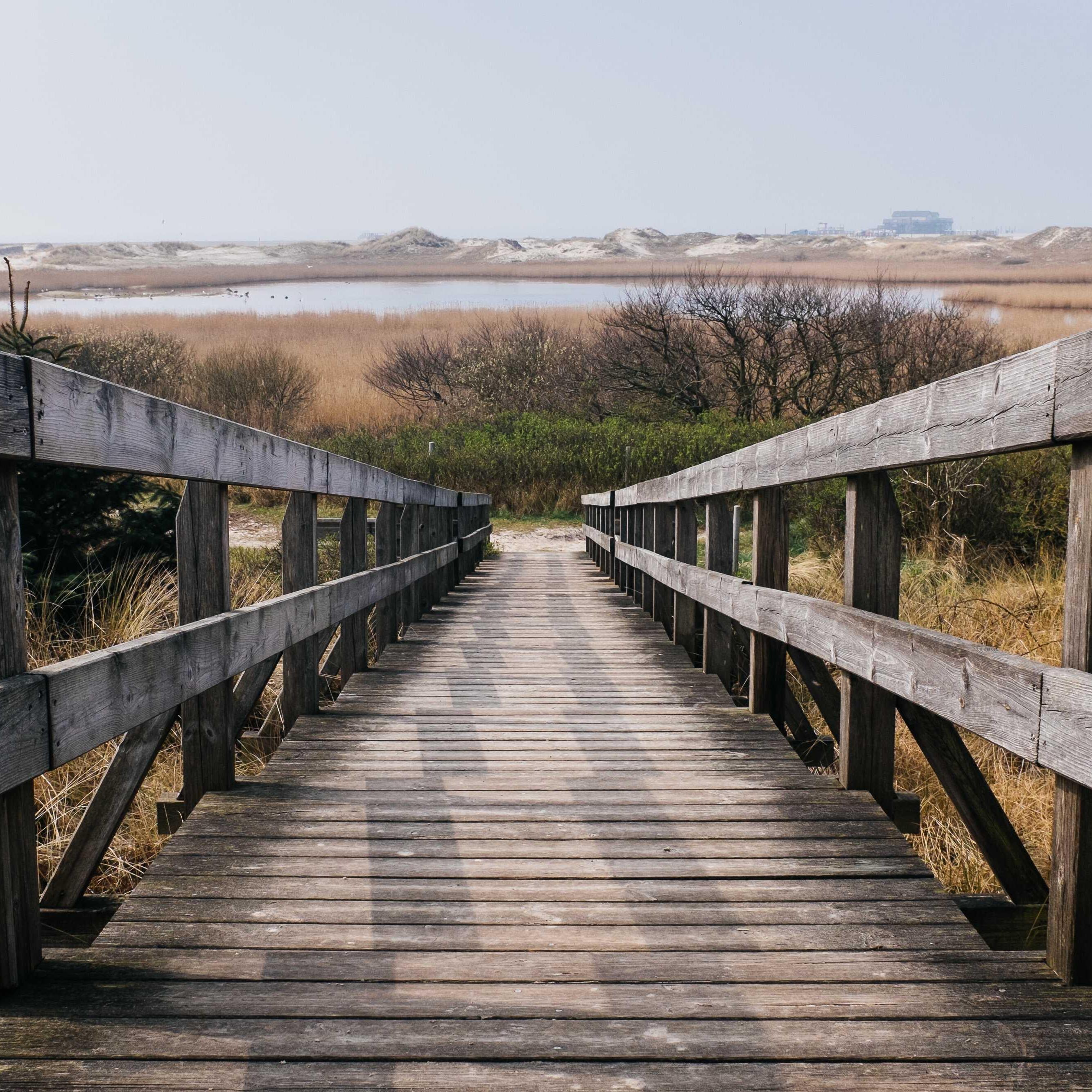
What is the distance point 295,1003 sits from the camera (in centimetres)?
212

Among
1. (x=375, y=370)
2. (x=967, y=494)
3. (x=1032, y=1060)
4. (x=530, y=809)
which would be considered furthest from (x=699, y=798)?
(x=375, y=370)

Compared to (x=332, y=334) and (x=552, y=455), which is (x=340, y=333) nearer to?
(x=332, y=334)

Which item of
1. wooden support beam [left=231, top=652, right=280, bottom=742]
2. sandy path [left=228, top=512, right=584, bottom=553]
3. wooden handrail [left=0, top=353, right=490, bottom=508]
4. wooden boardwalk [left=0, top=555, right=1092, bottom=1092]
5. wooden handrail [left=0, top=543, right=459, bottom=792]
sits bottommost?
sandy path [left=228, top=512, right=584, bottom=553]

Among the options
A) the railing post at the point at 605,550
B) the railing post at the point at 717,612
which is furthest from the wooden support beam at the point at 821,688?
the railing post at the point at 605,550

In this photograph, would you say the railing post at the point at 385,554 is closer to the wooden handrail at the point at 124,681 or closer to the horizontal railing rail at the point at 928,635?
the horizontal railing rail at the point at 928,635

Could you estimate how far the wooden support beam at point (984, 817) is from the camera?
288 cm

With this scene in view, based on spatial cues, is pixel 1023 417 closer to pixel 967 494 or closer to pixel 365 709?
pixel 365 709

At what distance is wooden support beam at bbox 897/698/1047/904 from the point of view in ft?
9.46

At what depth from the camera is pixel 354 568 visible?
5598 mm

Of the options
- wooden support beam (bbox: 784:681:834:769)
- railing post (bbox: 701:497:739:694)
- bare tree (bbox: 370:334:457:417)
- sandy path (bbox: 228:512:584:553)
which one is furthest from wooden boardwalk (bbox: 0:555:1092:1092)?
bare tree (bbox: 370:334:457:417)

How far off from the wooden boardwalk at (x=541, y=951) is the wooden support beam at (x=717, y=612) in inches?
54.1

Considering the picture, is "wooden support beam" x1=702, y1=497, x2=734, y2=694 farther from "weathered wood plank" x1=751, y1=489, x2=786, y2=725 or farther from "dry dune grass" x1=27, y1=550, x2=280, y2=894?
"dry dune grass" x1=27, y1=550, x2=280, y2=894

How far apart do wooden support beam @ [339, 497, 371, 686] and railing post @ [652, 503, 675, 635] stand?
2844 millimetres

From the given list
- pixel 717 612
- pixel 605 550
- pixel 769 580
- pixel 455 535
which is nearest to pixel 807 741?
pixel 717 612
